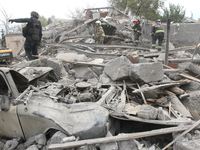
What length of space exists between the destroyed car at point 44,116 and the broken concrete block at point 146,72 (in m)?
1.46

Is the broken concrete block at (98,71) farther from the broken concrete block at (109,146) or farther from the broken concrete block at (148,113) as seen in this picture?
the broken concrete block at (109,146)

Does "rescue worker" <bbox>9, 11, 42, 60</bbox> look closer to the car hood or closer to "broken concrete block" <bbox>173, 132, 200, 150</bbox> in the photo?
the car hood

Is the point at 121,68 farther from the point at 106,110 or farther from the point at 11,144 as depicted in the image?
the point at 11,144

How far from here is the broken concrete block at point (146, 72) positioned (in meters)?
3.43

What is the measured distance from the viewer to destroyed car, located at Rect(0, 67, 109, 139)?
215 centimetres

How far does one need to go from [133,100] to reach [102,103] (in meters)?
1.07

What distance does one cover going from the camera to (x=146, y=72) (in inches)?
138

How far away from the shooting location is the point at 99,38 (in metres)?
9.91

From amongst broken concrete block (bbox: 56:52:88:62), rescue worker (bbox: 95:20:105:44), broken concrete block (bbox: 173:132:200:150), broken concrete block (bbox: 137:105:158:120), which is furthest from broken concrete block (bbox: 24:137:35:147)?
rescue worker (bbox: 95:20:105:44)

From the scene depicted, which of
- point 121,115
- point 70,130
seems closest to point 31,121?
point 70,130

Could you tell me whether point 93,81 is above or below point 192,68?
below

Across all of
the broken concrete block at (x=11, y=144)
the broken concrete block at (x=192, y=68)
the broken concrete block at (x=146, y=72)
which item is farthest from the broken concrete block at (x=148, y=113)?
the broken concrete block at (x=192, y=68)

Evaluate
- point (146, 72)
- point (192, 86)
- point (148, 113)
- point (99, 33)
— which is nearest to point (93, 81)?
point (146, 72)

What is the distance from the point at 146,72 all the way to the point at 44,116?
243 centimetres
